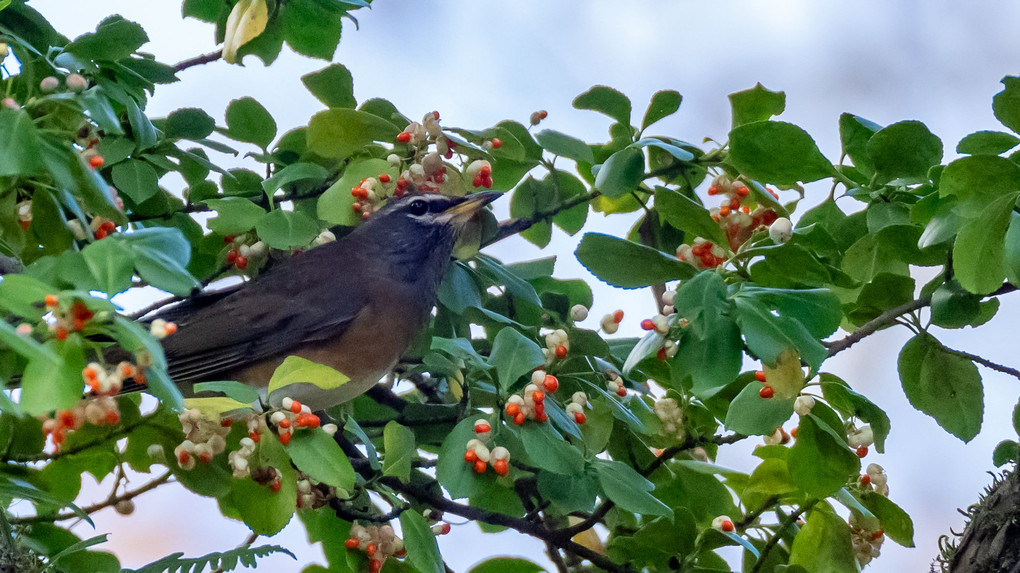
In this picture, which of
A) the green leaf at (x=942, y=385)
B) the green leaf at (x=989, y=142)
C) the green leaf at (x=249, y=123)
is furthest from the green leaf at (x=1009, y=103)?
the green leaf at (x=249, y=123)

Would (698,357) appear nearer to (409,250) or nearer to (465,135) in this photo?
(465,135)

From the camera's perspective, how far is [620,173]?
1688 mm

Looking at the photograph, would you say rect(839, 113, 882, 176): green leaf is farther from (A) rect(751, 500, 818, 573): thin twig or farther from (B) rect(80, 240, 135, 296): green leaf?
(B) rect(80, 240, 135, 296): green leaf

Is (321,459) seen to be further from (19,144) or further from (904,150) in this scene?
(904,150)

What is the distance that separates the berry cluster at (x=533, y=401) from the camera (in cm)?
148

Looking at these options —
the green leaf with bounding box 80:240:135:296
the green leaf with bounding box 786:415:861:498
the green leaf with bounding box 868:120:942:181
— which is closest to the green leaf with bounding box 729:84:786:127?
the green leaf with bounding box 868:120:942:181

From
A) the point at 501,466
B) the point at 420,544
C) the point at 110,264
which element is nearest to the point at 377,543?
the point at 420,544

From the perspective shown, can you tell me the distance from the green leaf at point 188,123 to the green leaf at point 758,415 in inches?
41.8

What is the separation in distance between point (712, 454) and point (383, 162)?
84 cm

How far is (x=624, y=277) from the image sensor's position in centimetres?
160

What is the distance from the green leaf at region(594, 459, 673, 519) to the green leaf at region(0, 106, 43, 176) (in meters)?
0.92

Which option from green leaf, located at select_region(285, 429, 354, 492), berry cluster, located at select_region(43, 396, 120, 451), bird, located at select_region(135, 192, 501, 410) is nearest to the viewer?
berry cluster, located at select_region(43, 396, 120, 451)

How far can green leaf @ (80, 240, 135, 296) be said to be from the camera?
1023 millimetres

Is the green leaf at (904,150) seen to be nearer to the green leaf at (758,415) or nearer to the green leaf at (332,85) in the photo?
the green leaf at (758,415)
